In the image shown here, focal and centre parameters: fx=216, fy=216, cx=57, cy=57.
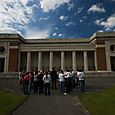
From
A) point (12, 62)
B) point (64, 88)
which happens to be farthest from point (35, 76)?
point (12, 62)

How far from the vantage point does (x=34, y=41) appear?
67375 mm

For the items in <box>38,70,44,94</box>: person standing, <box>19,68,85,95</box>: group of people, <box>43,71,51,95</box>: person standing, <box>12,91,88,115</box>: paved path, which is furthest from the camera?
<box>38,70,44,94</box>: person standing

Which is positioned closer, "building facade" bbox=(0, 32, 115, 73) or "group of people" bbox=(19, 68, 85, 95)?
"group of people" bbox=(19, 68, 85, 95)

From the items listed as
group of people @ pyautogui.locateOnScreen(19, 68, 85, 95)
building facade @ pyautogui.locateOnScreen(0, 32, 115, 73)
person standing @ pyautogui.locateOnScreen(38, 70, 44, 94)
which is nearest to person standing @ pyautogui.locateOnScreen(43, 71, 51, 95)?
group of people @ pyautogui.locateOnScreen(19, 68, 85, 95)

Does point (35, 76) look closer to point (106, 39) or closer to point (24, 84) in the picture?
point (24, 84)

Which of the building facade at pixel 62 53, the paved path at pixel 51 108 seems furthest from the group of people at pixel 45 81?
the building facade at pixel 62 53

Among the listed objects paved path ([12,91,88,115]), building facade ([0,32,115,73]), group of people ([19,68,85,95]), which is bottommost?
paved path ([12,91,88,115])

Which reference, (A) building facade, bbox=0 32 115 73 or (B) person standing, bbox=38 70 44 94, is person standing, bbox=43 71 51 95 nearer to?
(B) person standing, bbox=38 70 44 94

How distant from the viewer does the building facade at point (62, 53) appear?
189ft

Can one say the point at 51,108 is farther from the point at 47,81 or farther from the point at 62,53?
the point at 62,53

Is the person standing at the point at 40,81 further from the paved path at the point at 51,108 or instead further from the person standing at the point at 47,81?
the paved path at the point at 51,108

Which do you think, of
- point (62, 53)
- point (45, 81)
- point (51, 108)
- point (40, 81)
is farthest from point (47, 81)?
point (62, 53)

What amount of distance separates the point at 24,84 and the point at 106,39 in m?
Result: 43.6

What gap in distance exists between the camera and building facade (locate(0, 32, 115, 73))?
5762cm
